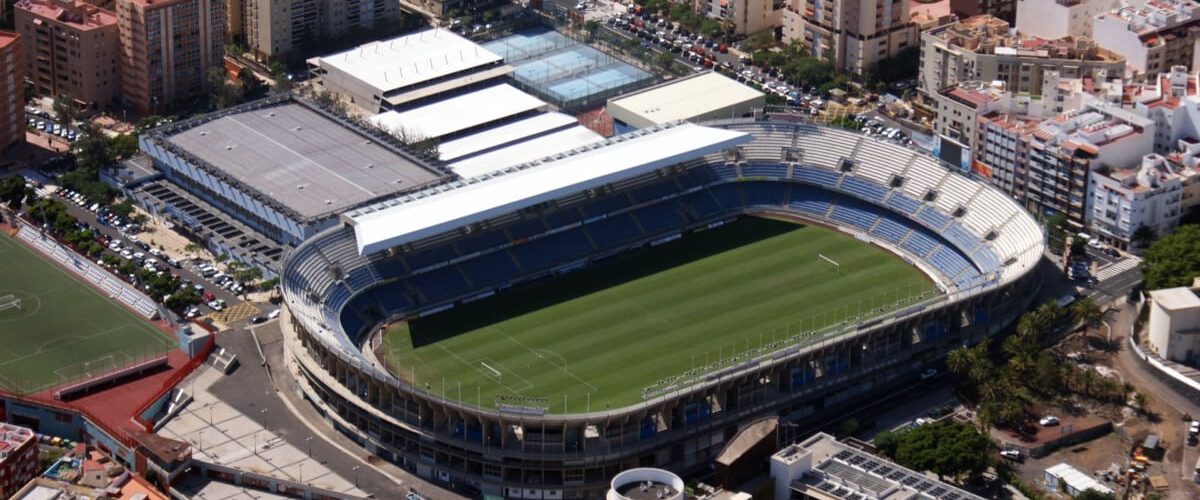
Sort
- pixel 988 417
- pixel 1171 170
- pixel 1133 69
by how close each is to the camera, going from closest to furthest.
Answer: pixel 988 417 → pixel 1171 170 → pixel 1133 69

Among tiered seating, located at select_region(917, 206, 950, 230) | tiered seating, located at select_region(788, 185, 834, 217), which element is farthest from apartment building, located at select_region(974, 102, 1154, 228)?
tiered seating, located at select_region(788, 185, 834, 217)

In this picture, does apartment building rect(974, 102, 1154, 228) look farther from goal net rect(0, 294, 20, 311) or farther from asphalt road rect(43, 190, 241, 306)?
goal net rect(0, 294, 20, 311)

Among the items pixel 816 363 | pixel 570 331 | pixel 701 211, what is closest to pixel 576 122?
pixel 701 211

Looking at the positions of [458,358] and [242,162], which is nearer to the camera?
[458,358]

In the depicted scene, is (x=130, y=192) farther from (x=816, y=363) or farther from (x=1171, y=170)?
(x=1171, y=170)

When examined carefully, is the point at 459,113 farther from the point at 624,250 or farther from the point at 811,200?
the point at 811,200

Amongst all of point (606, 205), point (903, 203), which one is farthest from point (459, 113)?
point (903, 203)
